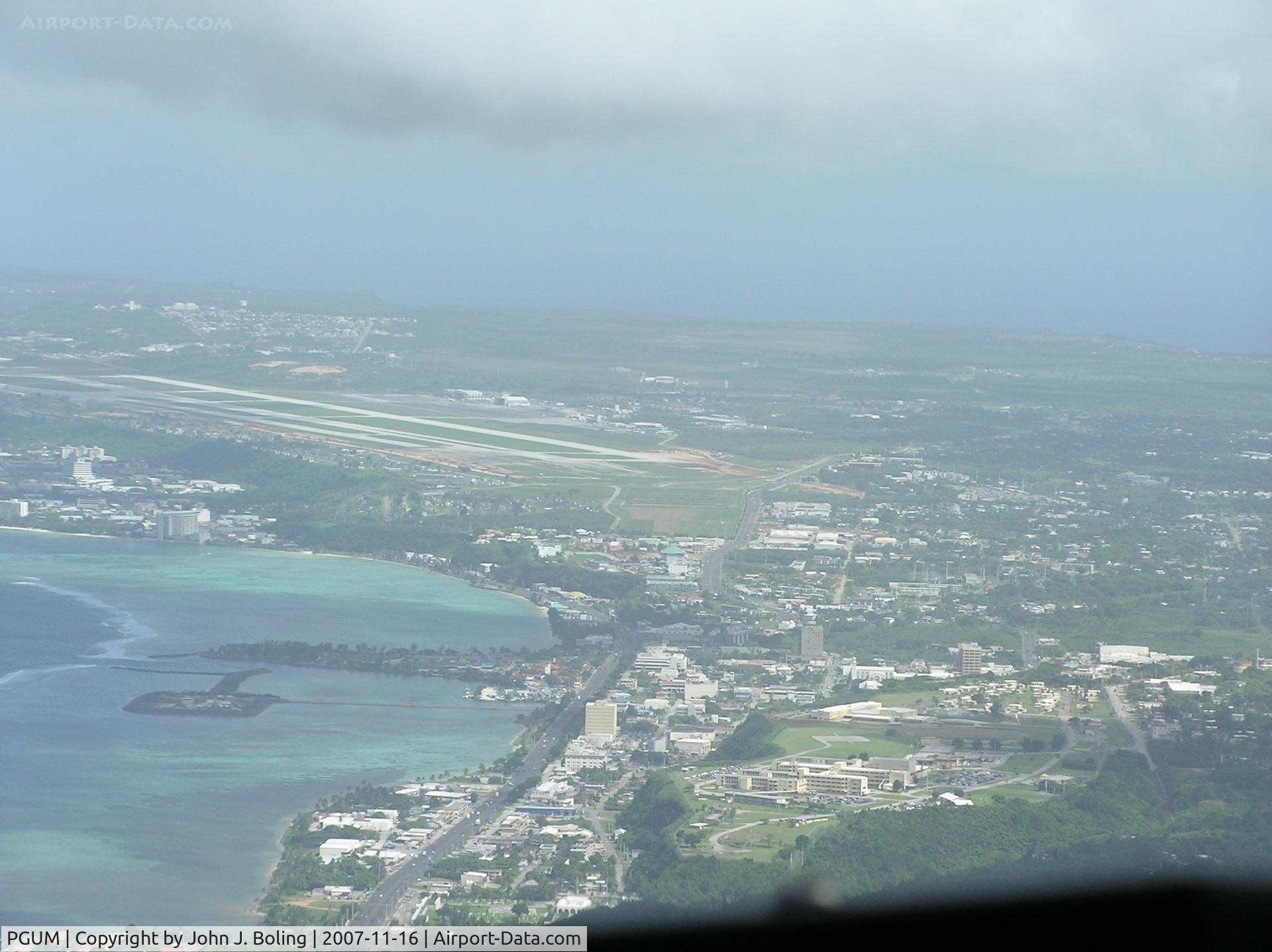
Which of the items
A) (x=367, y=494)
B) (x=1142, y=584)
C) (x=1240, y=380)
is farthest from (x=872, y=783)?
(x=1240, y=380)

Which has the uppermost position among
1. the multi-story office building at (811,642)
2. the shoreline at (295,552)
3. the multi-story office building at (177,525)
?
the multi-story office building at (811,642)

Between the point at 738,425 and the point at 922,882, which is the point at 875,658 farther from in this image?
the point at 738,425

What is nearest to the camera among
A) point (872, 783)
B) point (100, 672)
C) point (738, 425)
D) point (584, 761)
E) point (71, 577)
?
point (872, 783)

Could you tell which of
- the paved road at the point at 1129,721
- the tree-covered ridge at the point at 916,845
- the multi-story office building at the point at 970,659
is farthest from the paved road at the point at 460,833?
the paved road at the point at 1129,721

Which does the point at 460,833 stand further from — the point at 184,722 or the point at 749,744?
the point at 184,722

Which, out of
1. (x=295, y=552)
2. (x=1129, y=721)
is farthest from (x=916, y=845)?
(x=295, y=552)

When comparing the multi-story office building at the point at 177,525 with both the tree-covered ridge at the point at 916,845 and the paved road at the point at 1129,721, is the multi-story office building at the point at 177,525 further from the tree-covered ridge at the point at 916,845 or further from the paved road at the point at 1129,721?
the tree-covered ridge at the point at 916,845

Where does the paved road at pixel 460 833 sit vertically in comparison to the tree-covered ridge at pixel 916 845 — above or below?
below
